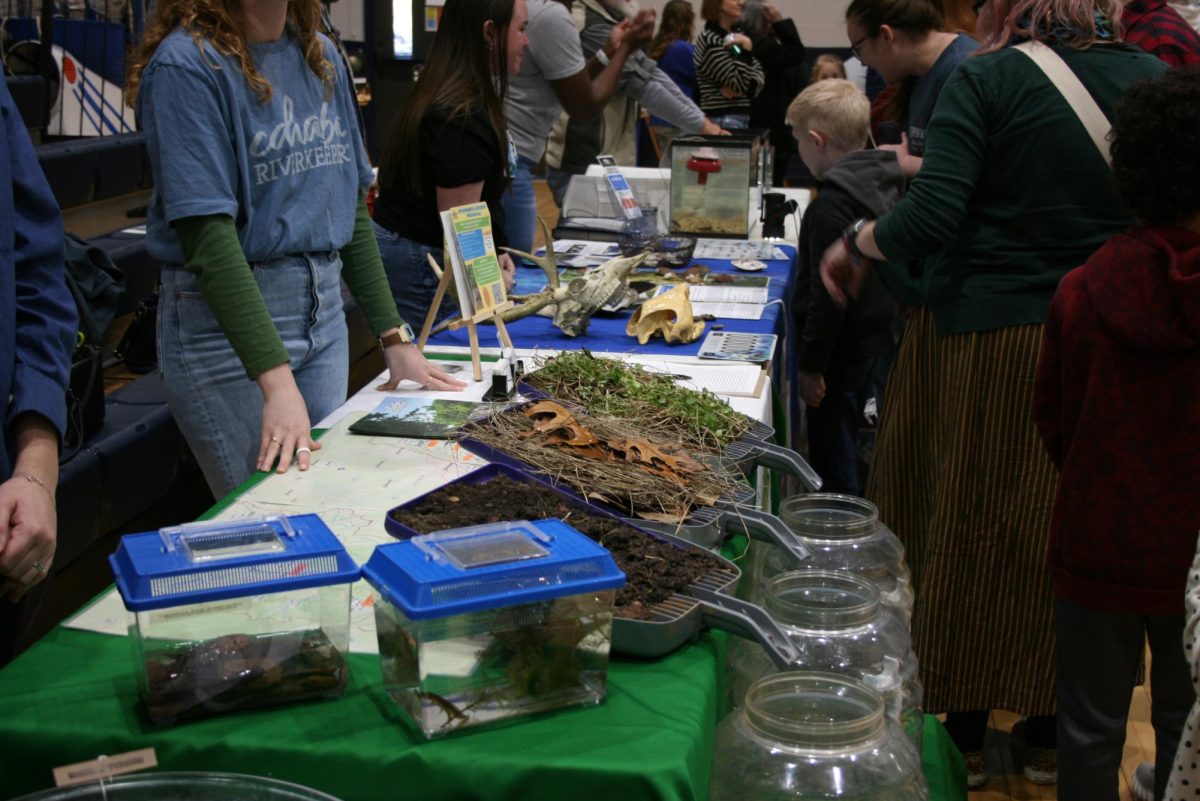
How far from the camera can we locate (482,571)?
3.65 ft

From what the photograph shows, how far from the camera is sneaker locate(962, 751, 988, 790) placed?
2680 millimetres

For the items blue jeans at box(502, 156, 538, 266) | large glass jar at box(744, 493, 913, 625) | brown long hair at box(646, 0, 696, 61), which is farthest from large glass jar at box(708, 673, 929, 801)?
brown long hair at box(646, 0, 696, 61)

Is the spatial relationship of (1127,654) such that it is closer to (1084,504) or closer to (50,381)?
(1084,504)

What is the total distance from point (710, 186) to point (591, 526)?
3144mm

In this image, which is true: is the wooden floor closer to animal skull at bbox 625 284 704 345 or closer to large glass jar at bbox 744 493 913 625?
large glass jar at bbox 744 493 913 625

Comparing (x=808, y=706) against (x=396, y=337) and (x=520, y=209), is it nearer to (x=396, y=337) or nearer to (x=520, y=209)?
(x=396, y=337)

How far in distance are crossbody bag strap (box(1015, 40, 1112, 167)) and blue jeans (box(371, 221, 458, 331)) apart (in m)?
1.52

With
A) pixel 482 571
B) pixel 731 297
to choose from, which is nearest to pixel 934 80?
pixel 731 297

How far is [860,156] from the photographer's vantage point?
3.51m

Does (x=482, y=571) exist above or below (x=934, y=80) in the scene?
below

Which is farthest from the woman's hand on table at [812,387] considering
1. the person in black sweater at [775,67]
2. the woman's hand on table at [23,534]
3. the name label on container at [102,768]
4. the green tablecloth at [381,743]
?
the person in black sweater at [775,67]

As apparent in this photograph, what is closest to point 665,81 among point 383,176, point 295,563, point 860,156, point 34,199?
point 860,156

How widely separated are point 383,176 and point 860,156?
55.2 inches

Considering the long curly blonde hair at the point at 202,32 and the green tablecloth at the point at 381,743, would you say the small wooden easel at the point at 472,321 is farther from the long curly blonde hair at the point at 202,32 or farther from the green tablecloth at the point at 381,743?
the green tablecloth at the point at 381,743
